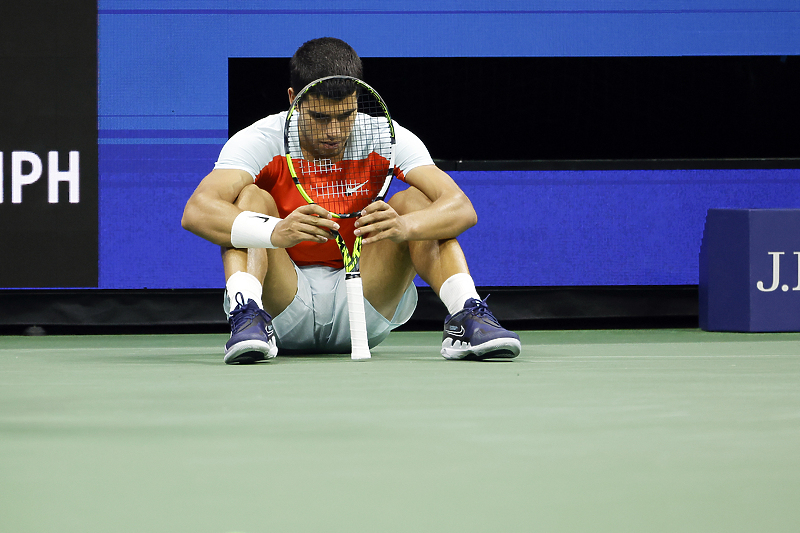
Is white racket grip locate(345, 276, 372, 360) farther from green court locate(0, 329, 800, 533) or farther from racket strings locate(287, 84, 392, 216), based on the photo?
racket strings locate(287, 84, 392, 216)

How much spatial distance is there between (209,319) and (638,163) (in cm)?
205

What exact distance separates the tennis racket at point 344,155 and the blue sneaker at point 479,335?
26 centimetres

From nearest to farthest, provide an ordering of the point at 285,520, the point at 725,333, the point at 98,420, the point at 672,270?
1. the point at 285,520
2. the point at 98,420
3. the point at 725,333
4. the point at 672,270

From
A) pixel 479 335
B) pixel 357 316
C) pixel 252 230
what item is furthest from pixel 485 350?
pixel 252 230

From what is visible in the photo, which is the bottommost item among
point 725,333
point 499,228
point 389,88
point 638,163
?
point 725,333

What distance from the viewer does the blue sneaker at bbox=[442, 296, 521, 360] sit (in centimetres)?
273

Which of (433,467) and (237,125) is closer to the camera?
(433,467)

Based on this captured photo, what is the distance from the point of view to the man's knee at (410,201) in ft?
9.39

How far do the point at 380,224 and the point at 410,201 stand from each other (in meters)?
0.28

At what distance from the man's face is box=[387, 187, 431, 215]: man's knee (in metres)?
0.22

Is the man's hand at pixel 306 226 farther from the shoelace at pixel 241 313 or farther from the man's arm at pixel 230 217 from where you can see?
the shoelace at pixel 241 313

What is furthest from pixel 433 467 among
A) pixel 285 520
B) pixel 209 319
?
pixel 209 319

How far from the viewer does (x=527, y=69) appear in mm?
4500

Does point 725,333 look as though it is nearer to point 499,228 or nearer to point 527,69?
point 499,228
